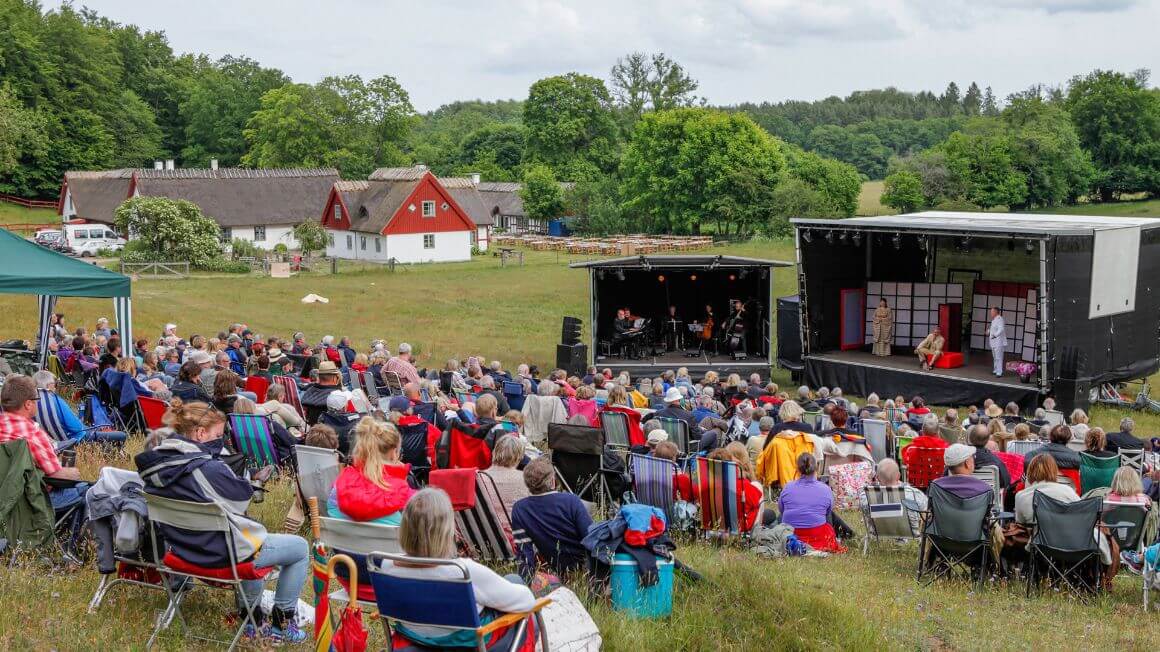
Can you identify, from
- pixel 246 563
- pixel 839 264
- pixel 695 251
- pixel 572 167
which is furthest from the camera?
pixel 572 167

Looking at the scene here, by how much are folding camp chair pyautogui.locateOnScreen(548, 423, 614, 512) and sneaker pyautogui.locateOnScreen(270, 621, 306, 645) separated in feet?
9.96

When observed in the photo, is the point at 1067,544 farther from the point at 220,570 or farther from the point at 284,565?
the point at 220,570

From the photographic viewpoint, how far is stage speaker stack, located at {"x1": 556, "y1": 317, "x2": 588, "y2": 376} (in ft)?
62.3

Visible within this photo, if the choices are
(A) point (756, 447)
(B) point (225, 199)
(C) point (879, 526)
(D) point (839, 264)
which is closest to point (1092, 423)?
(D) point (839, 264)

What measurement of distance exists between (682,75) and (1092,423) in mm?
63049

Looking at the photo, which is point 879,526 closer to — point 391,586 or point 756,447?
point 756,447

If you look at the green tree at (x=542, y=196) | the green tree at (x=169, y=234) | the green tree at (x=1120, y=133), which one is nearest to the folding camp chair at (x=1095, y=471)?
the green tree at (x=169, y=234)

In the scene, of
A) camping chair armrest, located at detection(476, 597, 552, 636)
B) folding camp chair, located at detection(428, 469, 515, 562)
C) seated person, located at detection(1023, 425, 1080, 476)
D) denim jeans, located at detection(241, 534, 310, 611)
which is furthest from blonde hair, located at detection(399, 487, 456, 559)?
seated person, located at detection(1023, 425, 1080, 476)

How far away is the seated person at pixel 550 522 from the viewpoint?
5605 mm

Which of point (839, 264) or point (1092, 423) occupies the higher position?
point (839, 264)

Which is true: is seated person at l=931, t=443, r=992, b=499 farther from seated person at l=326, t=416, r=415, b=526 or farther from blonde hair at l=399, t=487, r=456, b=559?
blonde hair at l=399, t=487, r=456, b=559

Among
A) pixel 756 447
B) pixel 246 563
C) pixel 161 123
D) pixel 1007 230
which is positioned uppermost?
pixel 161 123

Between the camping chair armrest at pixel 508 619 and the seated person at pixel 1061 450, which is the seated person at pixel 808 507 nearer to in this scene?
the seated person at pixel 1061 450

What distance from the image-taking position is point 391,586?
387 centimetres
